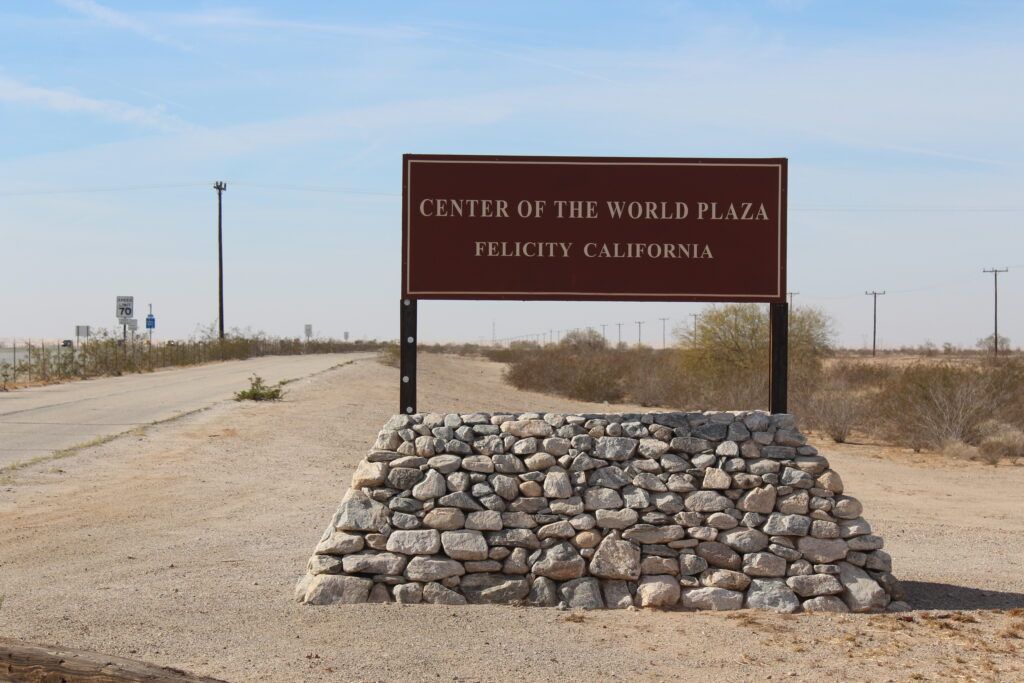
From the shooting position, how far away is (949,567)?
9.93 m

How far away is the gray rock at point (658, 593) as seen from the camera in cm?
776

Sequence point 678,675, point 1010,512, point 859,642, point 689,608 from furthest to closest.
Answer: point 1010,512, point 689,608, point 859,642, point 678,675

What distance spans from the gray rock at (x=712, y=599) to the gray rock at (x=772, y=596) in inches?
3.9

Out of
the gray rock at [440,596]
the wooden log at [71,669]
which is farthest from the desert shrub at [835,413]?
the wooden log at [71,669]

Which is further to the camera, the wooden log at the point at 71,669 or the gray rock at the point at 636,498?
the gray rock at the point at 636,498

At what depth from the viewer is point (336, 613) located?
7.50m

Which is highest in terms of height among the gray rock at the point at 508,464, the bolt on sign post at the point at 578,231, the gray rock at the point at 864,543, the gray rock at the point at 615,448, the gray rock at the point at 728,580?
the bolt on sign post at the point at 578,231

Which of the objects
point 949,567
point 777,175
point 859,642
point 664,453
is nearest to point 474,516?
point 664,453

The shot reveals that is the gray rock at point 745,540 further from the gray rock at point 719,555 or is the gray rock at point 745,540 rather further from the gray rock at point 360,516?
the gray rock at point 360,516

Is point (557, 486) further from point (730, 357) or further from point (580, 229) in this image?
A: point (730, 357)

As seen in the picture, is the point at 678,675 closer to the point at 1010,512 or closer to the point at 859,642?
the point at 859,642

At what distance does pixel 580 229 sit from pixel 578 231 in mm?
23

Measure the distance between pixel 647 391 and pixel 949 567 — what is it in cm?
2280

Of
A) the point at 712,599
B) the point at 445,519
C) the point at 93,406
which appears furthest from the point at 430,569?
the point at 93,406
